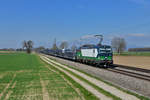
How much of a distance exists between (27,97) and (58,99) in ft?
5.44

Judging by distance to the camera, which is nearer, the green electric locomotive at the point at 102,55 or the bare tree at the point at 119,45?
the green electric locomotive at the point at 102,55

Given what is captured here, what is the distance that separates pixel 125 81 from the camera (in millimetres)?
15648

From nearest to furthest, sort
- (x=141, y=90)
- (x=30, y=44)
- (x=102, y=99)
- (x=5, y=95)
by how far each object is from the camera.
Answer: (x=102, y=99), (x=5, y=95), (x=141, y=90), (x=30, y=44)

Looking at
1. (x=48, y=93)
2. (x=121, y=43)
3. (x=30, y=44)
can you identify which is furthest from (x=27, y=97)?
(x=30, y=44)

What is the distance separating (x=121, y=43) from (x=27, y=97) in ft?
306

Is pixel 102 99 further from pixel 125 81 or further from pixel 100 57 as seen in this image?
pixel 100 57

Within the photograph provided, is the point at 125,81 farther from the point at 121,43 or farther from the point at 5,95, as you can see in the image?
the point at 121,43

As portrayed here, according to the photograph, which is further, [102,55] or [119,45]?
[119,45]

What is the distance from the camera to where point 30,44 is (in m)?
154

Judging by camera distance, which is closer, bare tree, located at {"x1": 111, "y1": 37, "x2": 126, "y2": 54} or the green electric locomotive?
the green electric locomotive

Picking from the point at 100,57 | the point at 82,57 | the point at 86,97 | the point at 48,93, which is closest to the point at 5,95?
the point at 48,93

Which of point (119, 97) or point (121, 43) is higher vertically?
point (121, 43)

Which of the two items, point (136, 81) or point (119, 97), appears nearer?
point (119, 97)

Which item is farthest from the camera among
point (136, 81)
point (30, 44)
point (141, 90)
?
point (30, 44)
